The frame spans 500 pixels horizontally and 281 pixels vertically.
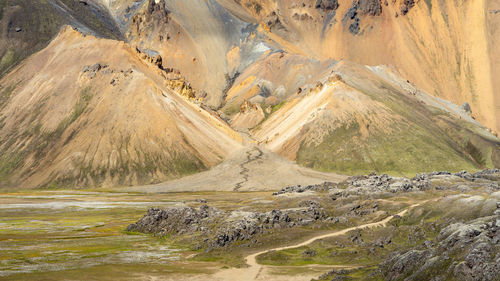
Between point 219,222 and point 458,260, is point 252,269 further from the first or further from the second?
point 458,260

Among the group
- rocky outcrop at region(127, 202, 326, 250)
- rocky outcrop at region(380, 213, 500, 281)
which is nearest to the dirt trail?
rocky outcrop at region(127, 202, 326, 250)

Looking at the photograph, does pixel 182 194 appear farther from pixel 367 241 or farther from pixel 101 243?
pixel 367 241

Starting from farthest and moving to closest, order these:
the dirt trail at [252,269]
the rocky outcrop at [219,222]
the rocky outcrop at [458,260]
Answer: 1. the rocky outcrop at [219,222]
2. the dirt trail at [252,269]
3. the rocky outcrop at [458,260]

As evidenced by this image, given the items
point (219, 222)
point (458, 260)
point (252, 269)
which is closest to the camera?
point (458, 260)

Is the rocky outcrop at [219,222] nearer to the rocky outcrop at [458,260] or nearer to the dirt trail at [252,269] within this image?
the dirt trail at [252,269]

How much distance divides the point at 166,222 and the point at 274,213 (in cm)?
2256

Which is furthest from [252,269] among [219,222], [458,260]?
[458,260]

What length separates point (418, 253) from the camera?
49250mm

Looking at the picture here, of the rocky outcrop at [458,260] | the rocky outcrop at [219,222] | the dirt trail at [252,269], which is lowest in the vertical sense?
the dirt trail at [252,269]

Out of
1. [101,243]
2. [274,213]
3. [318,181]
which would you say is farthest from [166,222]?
[318,181]

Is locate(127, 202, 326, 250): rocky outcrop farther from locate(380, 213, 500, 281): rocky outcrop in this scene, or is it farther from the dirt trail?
locate(380, 213, 500, 281): rocky outcrop

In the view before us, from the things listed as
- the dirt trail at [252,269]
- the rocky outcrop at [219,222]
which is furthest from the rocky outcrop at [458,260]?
the rocky outcrop at [219,222]

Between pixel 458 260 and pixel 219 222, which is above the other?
pixel 458 260

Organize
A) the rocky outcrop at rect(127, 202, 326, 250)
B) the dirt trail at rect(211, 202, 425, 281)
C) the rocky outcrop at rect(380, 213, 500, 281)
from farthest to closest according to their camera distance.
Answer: the rocky outcrop at rect(127, 202, 326, 250) < the dirt trail at rect(211, 202, 425, 281) < the rocky outcrop at rect(380, 213, 500, 281)
